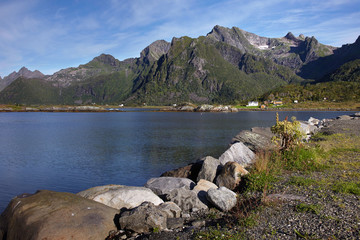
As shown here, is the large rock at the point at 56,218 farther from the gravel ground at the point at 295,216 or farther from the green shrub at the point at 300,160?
the green shrub at the point at 300,160

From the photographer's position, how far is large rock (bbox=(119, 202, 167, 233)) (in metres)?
10.3

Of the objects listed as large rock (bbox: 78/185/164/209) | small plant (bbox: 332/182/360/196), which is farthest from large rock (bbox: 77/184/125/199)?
small plant (bbox: 332/182/360/196)

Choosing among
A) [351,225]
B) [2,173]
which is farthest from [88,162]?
[351,225]

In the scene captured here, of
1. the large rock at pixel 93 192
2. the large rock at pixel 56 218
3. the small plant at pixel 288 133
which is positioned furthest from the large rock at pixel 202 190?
the small plant at pixel 288 133

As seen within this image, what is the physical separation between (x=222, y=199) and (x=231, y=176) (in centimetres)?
310

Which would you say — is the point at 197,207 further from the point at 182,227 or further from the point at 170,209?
the point at 182,227

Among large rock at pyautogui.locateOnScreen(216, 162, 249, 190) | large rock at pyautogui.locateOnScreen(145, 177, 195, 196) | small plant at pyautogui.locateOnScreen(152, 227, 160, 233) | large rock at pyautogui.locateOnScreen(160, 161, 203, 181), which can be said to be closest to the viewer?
small plant at pyautogui.locateOnScreen(152, 227, 160, 233)

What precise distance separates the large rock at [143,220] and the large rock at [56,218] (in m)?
0.62

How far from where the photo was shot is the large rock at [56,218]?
9406mm

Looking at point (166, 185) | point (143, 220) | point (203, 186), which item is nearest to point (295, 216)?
point (143, 220)

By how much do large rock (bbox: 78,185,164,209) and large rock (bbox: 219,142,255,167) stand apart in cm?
757

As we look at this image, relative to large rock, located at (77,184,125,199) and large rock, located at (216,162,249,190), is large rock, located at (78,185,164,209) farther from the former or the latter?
large rock, located at (216,162,249,190)

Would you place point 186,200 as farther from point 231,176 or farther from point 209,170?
point 209,170

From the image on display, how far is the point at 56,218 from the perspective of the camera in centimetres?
985
